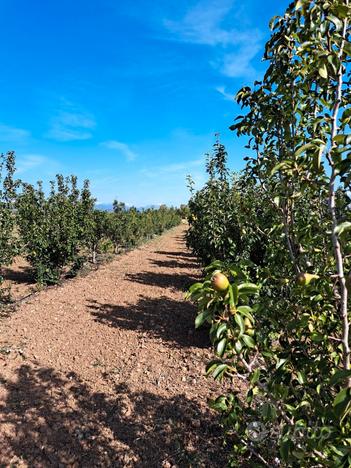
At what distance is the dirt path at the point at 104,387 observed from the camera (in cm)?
349

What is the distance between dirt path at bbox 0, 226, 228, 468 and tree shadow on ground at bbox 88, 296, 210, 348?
0.02 m

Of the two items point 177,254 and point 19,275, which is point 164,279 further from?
point 177,254

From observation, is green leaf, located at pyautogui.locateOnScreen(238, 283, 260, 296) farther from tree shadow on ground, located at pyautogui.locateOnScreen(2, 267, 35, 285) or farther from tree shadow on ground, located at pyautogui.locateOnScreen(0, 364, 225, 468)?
tree shadow on ground, located at pyautogui.locateOnScreen(2, 267, 35, 285)

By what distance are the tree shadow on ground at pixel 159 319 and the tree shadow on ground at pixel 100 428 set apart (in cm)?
199

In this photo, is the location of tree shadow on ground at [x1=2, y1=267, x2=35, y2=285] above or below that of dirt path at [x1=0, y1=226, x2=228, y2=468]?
above

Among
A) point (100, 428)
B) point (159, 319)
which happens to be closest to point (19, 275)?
point (159, 319)

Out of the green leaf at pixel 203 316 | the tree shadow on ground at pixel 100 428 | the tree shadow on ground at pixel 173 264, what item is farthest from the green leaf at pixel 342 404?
the tree shadow on ground at pixel 173 264

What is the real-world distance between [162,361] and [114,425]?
1.73 m

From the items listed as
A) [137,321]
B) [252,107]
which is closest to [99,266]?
[137,321]

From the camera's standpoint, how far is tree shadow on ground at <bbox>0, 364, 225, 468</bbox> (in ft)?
11.1

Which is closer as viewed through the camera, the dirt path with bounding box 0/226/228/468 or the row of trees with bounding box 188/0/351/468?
the row of trees with bounding box 188/0/351/468

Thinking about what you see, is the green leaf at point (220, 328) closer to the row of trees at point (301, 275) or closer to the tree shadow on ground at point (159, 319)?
the row of trees at point (301, 275)

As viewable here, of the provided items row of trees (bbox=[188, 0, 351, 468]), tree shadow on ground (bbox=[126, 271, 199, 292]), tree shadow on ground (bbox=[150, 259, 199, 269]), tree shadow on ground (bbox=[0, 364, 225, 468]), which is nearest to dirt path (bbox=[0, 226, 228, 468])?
tree shadow on ground (bbox=[0, 364, 225, 468])

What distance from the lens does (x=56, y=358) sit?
5.54 metres
